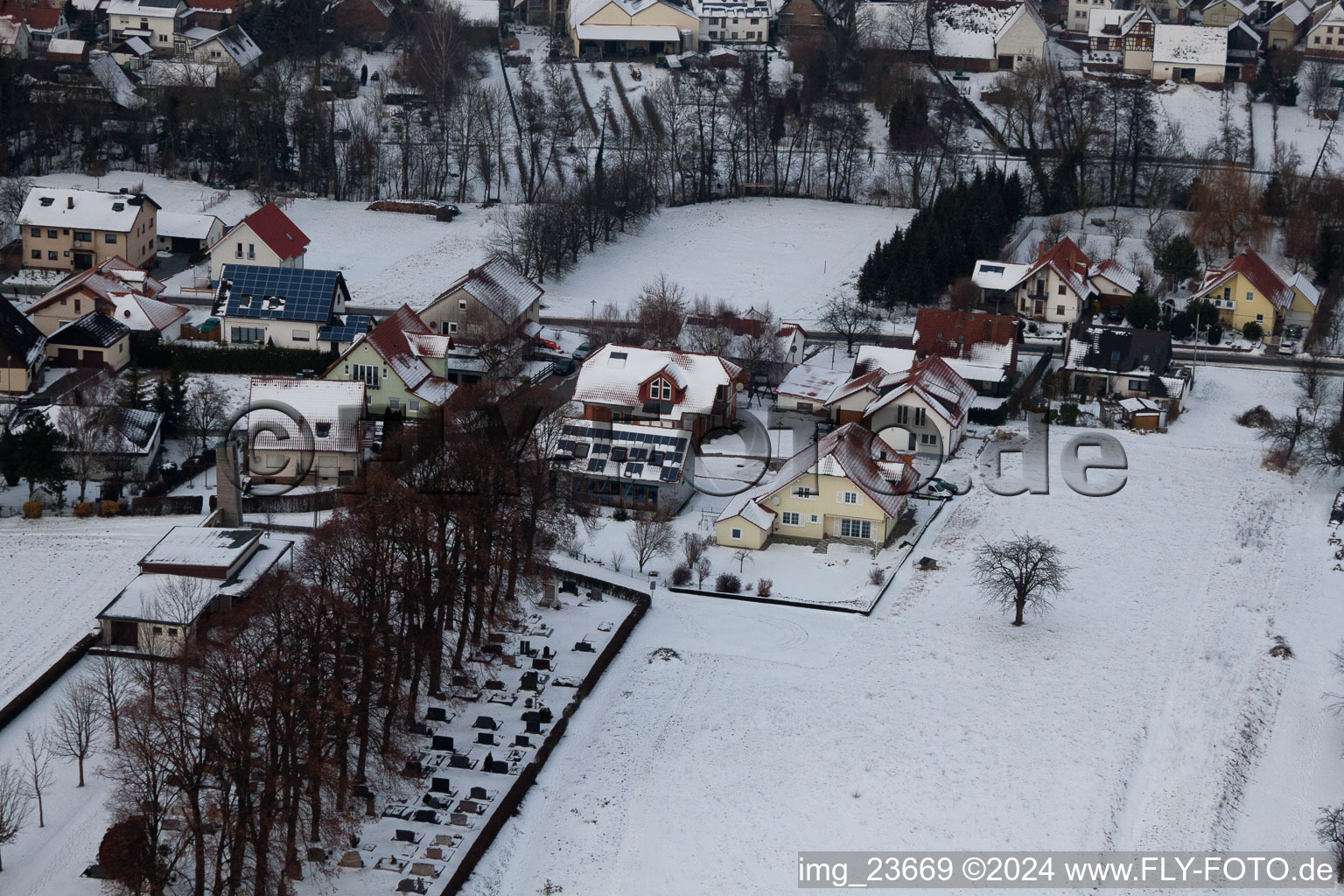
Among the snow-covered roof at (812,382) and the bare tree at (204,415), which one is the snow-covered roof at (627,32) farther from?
the bare tree at (204,415)

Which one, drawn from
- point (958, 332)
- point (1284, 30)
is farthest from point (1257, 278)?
point (1284, 30)

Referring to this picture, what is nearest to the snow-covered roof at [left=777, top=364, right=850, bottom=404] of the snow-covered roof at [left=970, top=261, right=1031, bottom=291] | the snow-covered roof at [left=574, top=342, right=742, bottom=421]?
the snow-covered roof at [left=574, top=342, right=742, bottom=421]

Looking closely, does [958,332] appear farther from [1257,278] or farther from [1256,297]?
[1257,278]

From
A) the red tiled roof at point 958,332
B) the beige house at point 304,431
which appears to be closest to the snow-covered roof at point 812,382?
the red tiled roof at point 958,332

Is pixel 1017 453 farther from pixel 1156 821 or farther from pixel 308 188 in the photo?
pixel 308 188

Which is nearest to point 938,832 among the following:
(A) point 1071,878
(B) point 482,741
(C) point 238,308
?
(A) point 1071,878

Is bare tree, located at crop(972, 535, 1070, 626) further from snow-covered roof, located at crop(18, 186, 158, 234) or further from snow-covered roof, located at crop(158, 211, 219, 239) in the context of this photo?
snow-covered roof, located at crop(18, 186, 158, 234)
